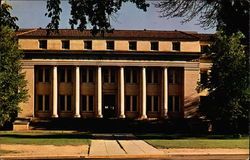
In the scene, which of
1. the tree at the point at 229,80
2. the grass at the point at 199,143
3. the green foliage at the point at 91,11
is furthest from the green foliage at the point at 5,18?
the tree at the point at 229,80

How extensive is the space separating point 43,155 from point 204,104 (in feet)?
66.7

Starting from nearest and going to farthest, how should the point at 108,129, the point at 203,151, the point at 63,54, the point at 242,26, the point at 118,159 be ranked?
the point at 242,26
the point at 118,159
the point at 203,151
the point at 108,129
the point at 63,54

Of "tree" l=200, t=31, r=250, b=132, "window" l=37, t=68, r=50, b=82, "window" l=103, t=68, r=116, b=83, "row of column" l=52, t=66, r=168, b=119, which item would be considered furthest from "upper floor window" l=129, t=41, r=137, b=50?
"tree" l=200, t=31, r=250, b=132

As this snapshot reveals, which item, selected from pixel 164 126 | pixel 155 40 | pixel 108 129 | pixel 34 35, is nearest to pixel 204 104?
pixel 164 126

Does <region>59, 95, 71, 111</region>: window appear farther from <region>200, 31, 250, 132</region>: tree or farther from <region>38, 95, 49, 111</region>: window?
<region>200, 31, 250, 132</region>: tree

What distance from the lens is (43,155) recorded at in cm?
2227

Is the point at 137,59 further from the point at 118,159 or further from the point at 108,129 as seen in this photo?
the point at 118,159

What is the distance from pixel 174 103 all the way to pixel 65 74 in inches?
595

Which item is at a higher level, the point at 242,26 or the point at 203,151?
the point at 242,26

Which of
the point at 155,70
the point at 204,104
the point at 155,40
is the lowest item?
the point at 204,104

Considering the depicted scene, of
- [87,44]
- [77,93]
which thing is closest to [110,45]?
[87,44]

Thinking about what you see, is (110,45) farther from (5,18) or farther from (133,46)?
(5,18)

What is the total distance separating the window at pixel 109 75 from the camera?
172ft

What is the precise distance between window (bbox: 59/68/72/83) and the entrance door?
212 inches
